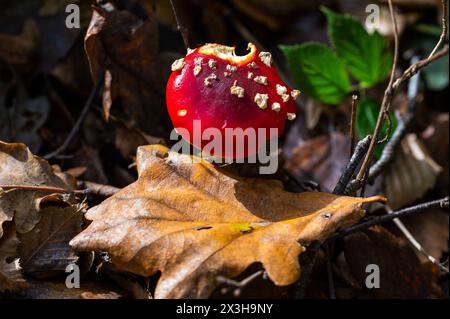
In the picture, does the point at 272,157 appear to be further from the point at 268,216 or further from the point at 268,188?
the point at 268,216

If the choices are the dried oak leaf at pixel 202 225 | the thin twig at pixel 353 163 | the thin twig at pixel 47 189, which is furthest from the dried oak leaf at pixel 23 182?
the thin twig at pixel 353 163

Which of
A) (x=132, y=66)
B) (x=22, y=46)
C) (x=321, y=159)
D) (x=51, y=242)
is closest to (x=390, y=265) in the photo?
(x=321, y=159)

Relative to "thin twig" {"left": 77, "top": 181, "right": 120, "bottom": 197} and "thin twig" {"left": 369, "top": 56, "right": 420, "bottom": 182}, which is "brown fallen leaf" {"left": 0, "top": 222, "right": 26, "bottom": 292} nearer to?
"thin twig" {"left": 77, "top": 181, "right": 120, "bottom": 197}

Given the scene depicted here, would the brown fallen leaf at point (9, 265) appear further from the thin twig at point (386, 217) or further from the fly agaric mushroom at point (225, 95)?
the thin twig at point (386, 217)

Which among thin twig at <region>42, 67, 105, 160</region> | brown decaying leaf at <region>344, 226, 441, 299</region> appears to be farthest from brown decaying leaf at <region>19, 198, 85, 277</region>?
brown decaying leaf at <region>344, 226, 441, 299</region>

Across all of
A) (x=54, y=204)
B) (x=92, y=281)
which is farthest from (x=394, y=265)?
(x=54, y=204)

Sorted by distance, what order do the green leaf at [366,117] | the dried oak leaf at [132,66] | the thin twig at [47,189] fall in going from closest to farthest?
the thin twig at [47,189] → the dried oak leaf at [132,66] → the green leaf at [366,117]
